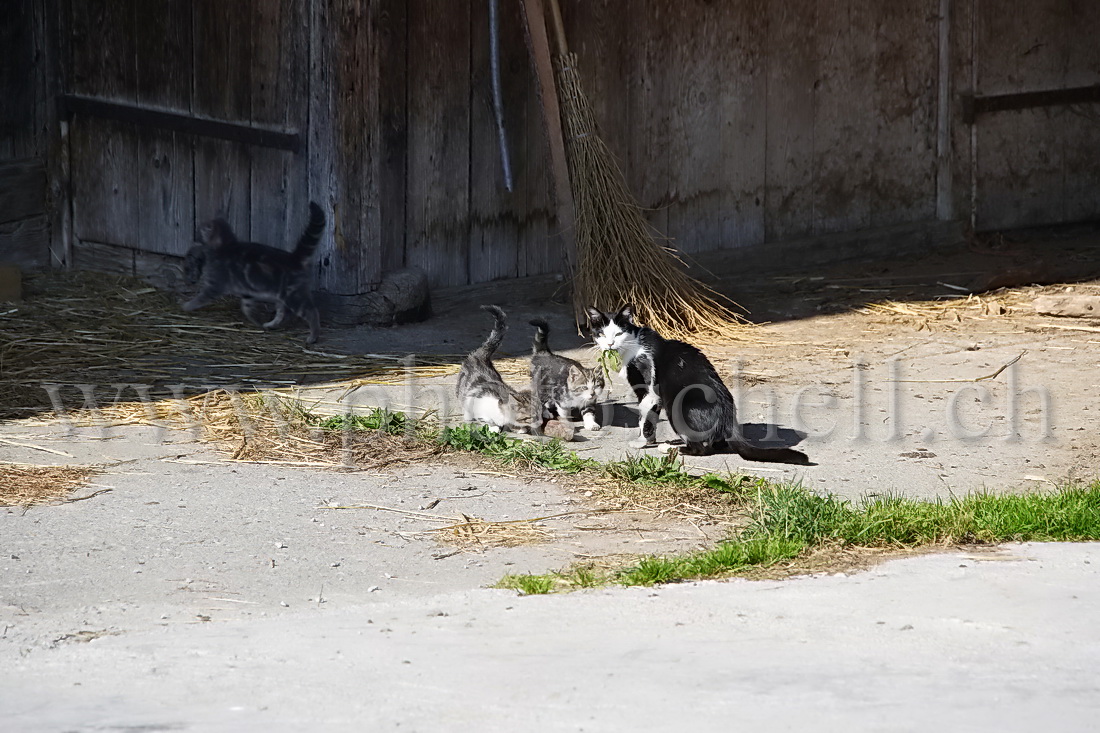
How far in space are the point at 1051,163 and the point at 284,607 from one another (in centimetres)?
927

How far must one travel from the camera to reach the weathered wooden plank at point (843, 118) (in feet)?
34.1

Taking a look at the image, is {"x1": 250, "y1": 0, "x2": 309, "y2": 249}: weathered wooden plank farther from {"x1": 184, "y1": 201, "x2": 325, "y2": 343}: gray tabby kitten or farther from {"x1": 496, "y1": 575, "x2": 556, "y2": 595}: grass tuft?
{"x1": 496, "y1": 575, "x2": 556, "y2": 595}: grass tuft

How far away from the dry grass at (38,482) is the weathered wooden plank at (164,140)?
4120mm

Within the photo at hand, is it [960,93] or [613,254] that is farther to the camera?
[960,93]

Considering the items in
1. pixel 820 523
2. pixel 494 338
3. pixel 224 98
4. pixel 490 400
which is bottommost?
pixel 820 523

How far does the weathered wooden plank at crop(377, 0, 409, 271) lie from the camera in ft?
28.1

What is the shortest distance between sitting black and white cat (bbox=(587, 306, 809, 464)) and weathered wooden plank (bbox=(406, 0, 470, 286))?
2585mm

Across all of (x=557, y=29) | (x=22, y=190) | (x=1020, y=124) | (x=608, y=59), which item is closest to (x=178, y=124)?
(x=22, y=190)

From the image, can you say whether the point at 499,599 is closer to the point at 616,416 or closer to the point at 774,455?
the point at 774,455

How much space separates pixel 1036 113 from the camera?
11.2 meters

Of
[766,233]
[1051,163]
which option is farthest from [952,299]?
[1051,163]

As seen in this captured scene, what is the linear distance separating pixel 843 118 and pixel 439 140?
342 centimetres

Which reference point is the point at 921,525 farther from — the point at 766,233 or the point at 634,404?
the point at 766,233

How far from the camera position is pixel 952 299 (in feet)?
30.5
